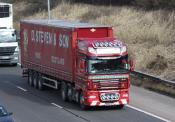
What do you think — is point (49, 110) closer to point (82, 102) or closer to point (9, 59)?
point (82, 102)

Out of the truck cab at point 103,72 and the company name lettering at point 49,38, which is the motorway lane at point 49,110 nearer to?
the truck cab at point 103,72

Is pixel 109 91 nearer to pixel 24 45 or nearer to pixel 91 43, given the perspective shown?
pixel 91 43

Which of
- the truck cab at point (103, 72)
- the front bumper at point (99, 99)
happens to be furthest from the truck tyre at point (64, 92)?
the front bumper at point (99, 99)

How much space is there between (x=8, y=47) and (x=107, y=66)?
1666cm

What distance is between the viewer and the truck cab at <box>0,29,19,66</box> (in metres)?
40.4

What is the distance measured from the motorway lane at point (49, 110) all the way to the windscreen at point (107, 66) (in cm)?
155

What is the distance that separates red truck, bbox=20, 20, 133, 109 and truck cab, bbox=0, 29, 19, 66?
1152 cm

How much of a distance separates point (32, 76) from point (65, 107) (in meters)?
6.63

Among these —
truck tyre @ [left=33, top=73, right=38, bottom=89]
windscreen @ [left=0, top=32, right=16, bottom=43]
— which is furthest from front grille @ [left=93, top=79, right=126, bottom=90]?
windscreen @ [left=0, top=32, right=16, bottom=43]

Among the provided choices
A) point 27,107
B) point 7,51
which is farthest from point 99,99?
point 7,51

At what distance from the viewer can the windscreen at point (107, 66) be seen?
81.0 ft

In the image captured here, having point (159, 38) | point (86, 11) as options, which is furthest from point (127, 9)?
point (159, 38)

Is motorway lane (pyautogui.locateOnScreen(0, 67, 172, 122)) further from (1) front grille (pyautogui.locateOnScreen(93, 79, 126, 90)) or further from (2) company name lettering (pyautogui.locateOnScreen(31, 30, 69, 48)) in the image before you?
(2) company name lettering (pyautogui.locateOnScreen(31, 30, 69, 48))

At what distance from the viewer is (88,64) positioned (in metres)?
24.7
